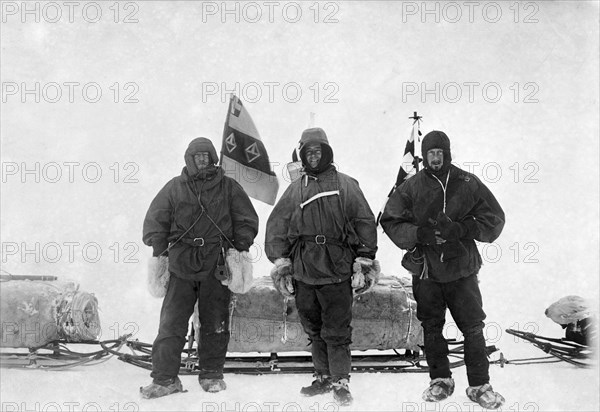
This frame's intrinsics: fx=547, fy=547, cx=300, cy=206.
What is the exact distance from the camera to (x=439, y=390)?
11.3 feet

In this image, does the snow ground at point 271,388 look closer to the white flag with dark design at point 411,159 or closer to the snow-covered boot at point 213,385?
the snow-covered boot at point 213,385

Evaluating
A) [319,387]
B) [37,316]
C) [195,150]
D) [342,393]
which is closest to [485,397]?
[342,393]

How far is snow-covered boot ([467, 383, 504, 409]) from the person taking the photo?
3318 millimetres

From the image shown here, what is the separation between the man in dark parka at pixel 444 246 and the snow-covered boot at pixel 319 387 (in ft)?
2.04

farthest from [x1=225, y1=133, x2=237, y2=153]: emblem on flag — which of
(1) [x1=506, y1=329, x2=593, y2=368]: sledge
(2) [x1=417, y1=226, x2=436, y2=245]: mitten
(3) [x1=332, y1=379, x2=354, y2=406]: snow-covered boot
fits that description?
(1) [x1=506, y1=329, x2=593, y2=368]: sledge

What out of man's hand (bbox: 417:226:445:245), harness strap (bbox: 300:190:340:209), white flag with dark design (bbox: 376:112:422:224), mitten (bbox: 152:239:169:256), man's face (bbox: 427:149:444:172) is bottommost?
mitten (bbox: 152:239:169:256)

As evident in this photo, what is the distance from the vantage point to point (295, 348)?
413 centimetres

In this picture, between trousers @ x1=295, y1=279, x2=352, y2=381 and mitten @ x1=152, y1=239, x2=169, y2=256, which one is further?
mitten @ x1=152, y1=239, x2=169, y2=256

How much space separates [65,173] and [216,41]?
1.66 metres

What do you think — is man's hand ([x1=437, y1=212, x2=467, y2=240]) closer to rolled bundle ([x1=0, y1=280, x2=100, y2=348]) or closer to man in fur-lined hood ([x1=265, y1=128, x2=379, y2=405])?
man in fur-lined hood ([x1=265, y1=128, x2=379, y2=405])

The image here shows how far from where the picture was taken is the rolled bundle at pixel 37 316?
4102mm

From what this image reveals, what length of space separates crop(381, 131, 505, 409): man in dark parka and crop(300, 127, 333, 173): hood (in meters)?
0.50

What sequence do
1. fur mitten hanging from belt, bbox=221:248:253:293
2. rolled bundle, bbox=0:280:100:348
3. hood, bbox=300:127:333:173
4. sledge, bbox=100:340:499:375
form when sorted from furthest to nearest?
rolled bundle, bbox=0:280:100:348 → sledge, bbox=100:340:499:375 → fur mitten hanging from belt, bbox=221:248:253:293 → hood, bbox=300:127:333:173

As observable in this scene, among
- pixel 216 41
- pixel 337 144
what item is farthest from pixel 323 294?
pixel 216 41
